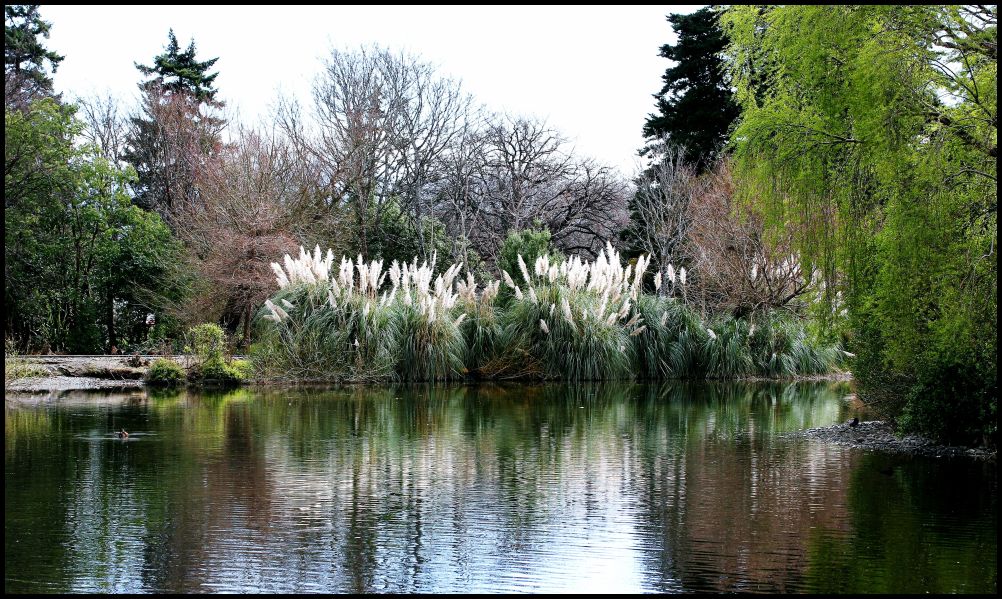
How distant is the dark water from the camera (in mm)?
5215

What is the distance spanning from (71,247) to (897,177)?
2220 cm

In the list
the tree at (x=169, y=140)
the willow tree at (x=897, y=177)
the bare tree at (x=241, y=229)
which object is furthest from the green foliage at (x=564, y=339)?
the tree at (x=169, y=140)

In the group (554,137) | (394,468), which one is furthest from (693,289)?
(394,468)

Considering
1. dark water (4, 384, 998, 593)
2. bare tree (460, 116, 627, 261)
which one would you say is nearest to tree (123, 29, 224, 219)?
bare tree (460, 116, 627, 261)

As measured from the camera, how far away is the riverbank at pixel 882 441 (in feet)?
32.4

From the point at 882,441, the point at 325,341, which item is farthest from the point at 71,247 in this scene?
the point at 882,441

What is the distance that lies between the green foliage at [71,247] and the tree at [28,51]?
1057 cm

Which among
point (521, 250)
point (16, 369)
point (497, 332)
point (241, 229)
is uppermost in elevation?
point (241, 229)

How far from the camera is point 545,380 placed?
19703mm

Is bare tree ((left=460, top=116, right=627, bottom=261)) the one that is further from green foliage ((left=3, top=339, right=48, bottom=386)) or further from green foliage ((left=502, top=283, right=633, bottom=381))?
green foliage ((left=3, top=339, right=48, bottom=386))

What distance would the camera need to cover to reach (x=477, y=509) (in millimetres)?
6914

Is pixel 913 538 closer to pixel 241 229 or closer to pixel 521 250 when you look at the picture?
pixel 521 250

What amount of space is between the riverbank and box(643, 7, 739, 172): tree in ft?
66.6

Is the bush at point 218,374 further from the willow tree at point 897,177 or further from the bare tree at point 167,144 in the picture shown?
A: the bare tree at point 167,144
